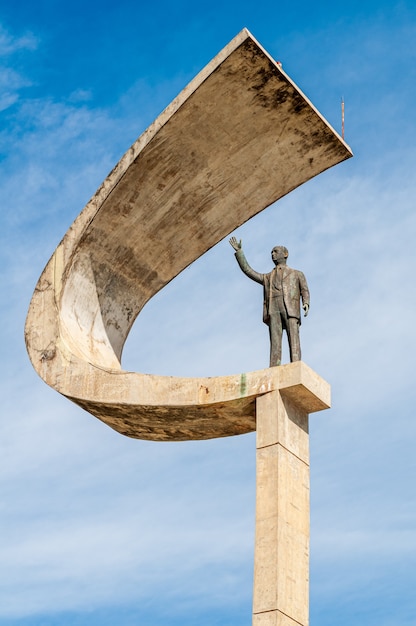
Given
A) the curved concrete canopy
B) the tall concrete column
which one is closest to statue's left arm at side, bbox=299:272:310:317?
the tall concrete column

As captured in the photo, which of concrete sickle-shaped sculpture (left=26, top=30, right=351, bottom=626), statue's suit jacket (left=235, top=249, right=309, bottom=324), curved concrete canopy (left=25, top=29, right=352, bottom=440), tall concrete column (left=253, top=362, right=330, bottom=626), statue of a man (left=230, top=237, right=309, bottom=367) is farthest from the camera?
statue's suit jacket (left=235, top=249, right=309, bottom=324)

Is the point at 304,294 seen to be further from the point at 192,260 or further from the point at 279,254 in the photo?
the point at 192,260

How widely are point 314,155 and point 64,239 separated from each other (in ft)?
12.9

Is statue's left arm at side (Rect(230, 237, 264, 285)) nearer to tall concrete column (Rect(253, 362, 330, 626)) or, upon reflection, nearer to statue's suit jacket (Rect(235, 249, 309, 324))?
statue's suit jacket (Rect(235, 249, 309, 324))

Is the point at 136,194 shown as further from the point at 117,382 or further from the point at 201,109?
the point at 117,382

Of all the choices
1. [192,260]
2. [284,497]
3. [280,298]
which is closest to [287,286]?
[280,298]

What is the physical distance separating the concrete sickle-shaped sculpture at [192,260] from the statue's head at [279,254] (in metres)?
1.08

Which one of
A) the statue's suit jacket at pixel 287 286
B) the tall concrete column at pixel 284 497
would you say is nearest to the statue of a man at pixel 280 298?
the statue's suit jacket at pixel 287 286

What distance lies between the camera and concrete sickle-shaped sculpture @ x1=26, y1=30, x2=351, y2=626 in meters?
15.9

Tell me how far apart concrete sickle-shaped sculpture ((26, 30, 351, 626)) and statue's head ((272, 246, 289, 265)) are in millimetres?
1081

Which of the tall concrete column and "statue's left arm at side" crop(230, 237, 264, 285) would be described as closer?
the tall concrete column

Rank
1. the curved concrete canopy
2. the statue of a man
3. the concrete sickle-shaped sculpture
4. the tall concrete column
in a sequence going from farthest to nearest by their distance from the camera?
the statue of a man, the curved concrete canopy, the concrete sickle-shaped sculpture, the tall concrete column

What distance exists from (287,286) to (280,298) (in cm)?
21

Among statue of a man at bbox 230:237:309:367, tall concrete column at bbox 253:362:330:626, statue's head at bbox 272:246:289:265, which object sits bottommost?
tall concrete column at bbox 253:362:330:626
